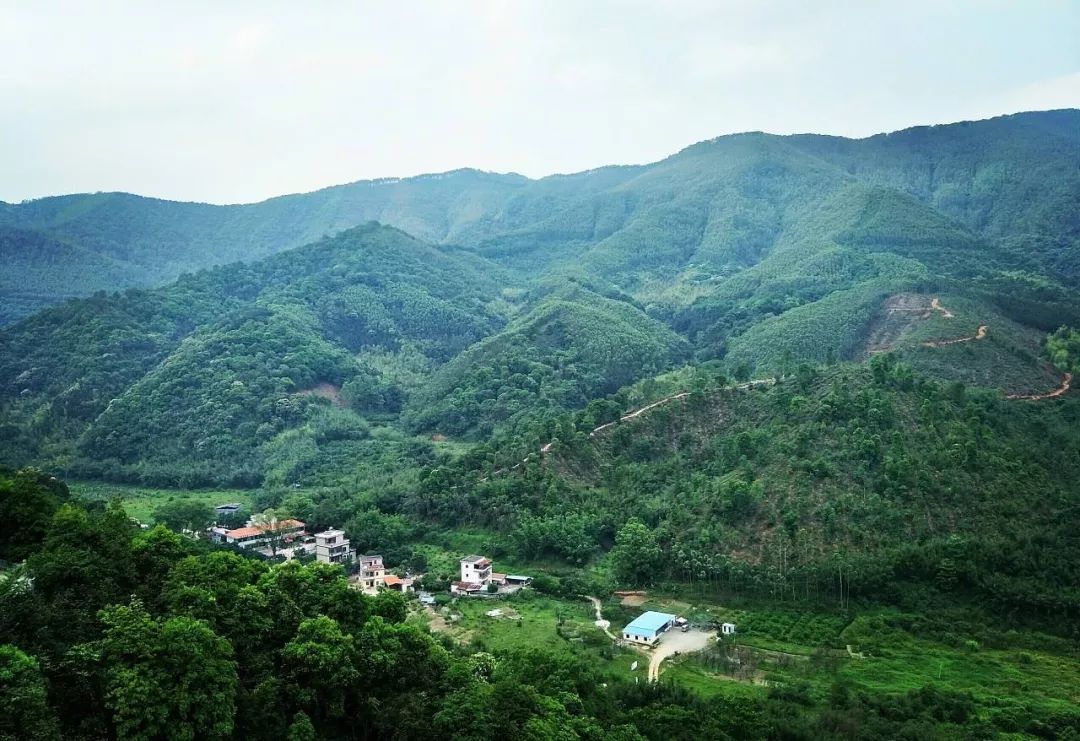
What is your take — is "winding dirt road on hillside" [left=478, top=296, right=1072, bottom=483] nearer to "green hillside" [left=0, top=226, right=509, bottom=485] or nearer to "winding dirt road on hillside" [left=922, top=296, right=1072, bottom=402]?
"winding dirt road on hillside" [left=922, top=296, right=1072, bottom=402]

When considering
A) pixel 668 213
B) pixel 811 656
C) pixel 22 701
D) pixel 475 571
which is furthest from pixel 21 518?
pixel 668 213

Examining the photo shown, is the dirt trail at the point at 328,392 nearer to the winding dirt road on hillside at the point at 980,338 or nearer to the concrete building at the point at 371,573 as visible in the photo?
the concrete building at the point at 371,573

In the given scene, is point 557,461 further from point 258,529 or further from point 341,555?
point 258,529

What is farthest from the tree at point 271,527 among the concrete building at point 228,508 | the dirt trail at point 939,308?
the dirt trail at point 939,308

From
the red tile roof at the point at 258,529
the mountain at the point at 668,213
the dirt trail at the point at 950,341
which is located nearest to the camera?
the red tile roof at the point at 258,529

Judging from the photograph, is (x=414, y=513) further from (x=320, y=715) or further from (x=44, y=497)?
(x=320, y=715)
